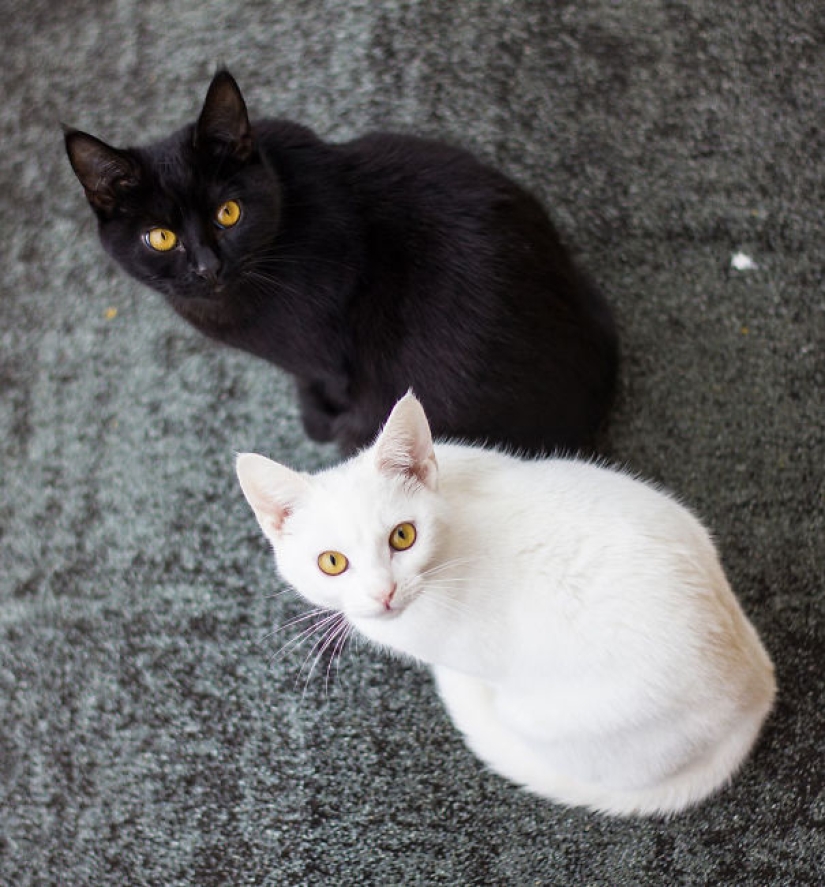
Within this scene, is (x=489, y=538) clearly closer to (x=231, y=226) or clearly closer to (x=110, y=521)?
(x=231, y=226)

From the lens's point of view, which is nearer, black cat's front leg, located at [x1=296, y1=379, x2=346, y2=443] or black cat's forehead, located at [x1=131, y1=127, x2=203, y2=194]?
black cat's forehead, located at [x1=131, y1=127, x2=203, y2=194]

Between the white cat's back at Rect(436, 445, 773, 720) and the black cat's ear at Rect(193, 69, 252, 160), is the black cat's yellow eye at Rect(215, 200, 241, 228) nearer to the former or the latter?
the black cat's ear at Rect(193, 69, 252, 160)

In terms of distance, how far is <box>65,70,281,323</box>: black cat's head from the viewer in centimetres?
92

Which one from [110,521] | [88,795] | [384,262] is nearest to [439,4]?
[384,262]

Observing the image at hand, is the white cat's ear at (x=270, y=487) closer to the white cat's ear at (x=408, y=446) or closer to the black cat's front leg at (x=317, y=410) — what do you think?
the white cat's ear at (x=408, y=446)

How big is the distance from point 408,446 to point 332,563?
12 cm

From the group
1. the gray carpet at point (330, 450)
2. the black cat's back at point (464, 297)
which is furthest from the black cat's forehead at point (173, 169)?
the gray carpet at point (330, 450)

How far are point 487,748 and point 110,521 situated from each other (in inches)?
24.6

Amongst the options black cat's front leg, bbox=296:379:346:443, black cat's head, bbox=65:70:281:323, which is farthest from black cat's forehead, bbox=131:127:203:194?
black cat's front leg, bbox=296:379:346:443

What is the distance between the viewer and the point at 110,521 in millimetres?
1269

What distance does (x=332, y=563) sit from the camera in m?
0.78

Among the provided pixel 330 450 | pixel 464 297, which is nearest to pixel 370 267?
pixel 464 297

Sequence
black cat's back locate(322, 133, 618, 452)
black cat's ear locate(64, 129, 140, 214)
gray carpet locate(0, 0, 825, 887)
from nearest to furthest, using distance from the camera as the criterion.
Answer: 1. black cat's ear locate(64, 129, 140, 214)
2. black cat's back locate(322, 133, 618, 452)
3. gray carpet locate(0, 0, 825, 887)

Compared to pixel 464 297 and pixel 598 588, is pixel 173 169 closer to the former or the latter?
pixel 464 297
